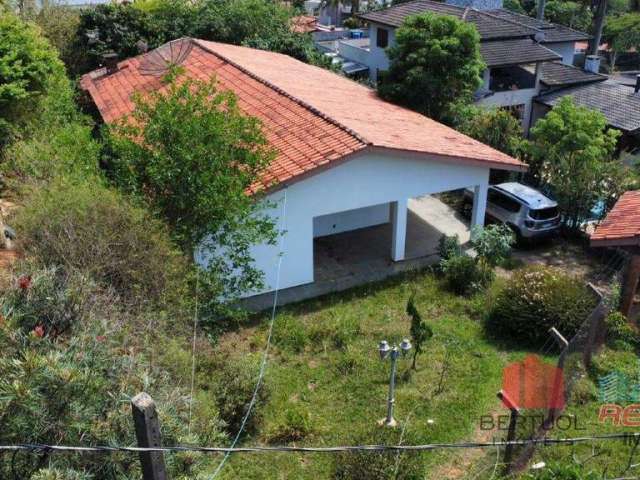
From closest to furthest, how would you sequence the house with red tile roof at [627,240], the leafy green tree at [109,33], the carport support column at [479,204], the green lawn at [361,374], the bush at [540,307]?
the green lawn at [361,374] → the bush at [540,307] → the house with red tile roof at [627,240] → the carport support column at [479,204] → the leafy green tree at [109,33]

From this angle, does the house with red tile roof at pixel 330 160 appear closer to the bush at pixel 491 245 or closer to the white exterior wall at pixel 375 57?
the bush at pixel 491 245

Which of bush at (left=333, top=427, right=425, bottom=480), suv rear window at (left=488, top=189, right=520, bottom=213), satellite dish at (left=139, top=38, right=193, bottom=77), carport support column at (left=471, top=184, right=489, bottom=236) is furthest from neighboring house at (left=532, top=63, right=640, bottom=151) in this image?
bush at (left=333, top=427, right=425, bottom=480)

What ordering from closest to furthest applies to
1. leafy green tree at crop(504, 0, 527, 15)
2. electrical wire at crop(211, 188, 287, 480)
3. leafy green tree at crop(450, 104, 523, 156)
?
electrical wire at crop(211, 188, 287, 480)
leafy green tree at crop(450, 104, 523, 156)
leafy green tree at crop(504, 0, 527, 15)

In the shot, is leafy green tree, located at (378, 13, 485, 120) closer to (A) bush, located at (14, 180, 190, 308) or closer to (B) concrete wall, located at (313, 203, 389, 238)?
(B) concrete wall, located at (313, 203, 389, 238)

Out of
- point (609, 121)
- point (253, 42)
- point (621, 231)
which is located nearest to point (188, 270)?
point (621, 231)

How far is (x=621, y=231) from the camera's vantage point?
47.6 ft

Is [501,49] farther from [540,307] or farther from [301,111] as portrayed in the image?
[540,307]

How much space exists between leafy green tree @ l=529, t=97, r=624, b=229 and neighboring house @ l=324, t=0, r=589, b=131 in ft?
35.2

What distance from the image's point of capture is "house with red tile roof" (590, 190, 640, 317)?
14109 mm

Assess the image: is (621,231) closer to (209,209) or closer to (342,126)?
(342,126)

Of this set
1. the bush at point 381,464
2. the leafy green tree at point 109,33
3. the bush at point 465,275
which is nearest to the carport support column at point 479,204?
the bush at point 465,275

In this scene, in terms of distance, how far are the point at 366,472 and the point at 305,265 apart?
7.65 m

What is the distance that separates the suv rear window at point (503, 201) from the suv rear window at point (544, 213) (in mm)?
518

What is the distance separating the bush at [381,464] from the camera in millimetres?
9461
